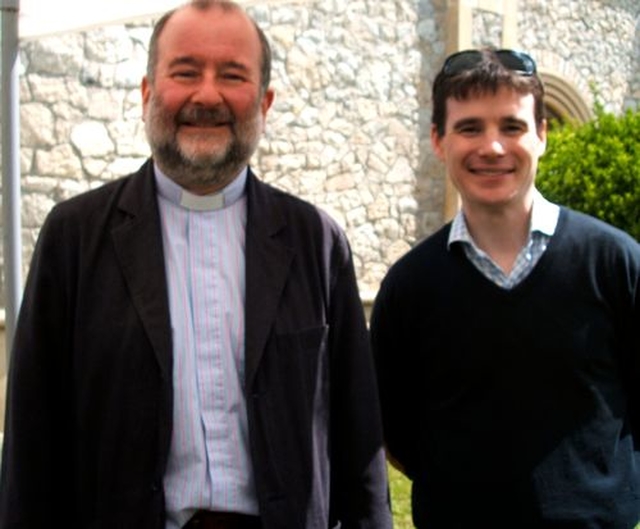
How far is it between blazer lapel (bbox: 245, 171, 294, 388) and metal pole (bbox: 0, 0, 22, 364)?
1469 mm

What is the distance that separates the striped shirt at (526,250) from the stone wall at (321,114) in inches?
214

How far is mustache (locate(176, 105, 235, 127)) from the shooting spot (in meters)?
2.25

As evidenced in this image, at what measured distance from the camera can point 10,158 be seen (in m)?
3.56

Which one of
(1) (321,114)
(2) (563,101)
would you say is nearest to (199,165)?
(1) (321,114)

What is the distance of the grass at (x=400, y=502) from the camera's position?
16.7 ft

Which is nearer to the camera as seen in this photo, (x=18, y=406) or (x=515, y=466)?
(x=18, y=406)

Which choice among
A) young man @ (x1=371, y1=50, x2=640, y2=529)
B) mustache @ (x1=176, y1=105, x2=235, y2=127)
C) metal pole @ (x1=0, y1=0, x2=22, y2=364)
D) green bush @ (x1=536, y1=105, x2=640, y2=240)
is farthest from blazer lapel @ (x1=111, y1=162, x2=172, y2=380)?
green bush @ (x1=536, y1=105, x2=640, y2=240)

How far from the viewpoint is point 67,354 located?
2184 millimetres

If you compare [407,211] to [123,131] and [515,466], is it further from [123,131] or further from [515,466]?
[515,466]

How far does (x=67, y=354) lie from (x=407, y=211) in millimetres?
8535

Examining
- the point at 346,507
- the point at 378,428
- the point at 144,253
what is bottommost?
the point at 346,507

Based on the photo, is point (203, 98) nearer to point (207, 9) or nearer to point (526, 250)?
point (207, 9)

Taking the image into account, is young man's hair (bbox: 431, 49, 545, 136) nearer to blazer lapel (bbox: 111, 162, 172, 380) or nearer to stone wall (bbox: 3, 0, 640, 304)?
blazer lapel (bbox: 111, 162, 172, 380)

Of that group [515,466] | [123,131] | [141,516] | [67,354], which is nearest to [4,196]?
[67,354]
